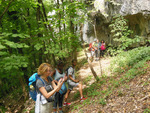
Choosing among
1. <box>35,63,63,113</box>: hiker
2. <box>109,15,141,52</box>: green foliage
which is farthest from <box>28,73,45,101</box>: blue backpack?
<box>109,15,141,52</box>: green foliage

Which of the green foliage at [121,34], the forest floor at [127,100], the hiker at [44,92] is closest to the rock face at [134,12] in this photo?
the green foliage at [121,34]

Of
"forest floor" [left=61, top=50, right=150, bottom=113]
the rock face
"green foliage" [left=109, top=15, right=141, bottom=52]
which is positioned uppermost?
the rock face

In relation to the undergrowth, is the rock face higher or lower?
higher

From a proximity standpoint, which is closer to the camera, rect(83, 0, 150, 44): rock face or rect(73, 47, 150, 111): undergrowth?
rect(73, 47, 150, 111): undergrowth

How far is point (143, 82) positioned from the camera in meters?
4.00

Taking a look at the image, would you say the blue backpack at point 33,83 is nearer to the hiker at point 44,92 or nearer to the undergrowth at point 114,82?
the hiker at point 44,92

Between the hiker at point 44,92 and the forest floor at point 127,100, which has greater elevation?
the hiker at point 44,92

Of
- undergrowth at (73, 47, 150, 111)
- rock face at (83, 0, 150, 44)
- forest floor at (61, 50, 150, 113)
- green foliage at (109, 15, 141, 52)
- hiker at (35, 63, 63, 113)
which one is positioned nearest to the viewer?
hiker at (35, 63, 63, 113)

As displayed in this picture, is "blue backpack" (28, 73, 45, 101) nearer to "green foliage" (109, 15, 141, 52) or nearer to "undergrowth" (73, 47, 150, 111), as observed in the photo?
"undergrowth" (73, 47, 150, 111)

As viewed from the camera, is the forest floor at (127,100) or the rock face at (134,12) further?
the rock face at (134,12)

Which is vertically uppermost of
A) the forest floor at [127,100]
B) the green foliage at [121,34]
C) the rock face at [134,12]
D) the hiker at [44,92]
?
the rock face at [134,12]

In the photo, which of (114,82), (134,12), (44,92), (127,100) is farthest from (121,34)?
(44,92)

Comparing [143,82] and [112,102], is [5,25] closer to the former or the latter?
[112,102]

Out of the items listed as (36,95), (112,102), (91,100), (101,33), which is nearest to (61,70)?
(36,95)
